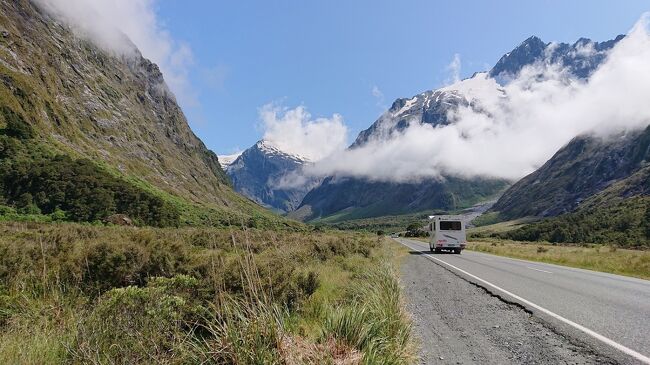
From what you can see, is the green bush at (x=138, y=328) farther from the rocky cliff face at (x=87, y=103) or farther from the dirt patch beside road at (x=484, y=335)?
the rocky cliff face at (x=87, y=103)

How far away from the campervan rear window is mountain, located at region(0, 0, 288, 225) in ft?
72.8

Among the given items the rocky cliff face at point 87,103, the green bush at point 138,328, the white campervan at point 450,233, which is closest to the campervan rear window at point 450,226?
the white campervan at point 450,233

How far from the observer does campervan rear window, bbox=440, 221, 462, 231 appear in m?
41.2

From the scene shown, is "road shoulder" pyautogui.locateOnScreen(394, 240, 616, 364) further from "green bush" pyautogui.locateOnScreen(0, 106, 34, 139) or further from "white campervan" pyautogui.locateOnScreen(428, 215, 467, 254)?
"green bush" pyautogui.locateOnScreen(0, 106, 34, 139)

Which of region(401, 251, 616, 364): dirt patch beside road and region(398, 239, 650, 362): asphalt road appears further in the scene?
region(398, 239, 650, 362): asphalt road

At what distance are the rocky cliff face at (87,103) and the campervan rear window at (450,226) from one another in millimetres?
77357

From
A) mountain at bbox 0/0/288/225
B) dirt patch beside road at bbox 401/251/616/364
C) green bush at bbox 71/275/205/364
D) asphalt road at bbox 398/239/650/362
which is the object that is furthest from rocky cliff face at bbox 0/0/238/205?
green bush at bbox 71/275/205/364

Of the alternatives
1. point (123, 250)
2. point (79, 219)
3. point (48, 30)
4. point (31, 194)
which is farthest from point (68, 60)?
point (123, 250)

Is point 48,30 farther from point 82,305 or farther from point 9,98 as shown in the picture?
point 82,305

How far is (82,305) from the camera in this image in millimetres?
7129

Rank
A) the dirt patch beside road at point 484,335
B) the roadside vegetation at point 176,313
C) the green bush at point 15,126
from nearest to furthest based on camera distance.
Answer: the roadside vegetation at point 176,313
the dirt patch beside road at point 484,335
the green bush at point 15,126

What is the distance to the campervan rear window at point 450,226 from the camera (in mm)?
41188

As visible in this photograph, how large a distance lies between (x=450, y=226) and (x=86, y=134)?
344ft

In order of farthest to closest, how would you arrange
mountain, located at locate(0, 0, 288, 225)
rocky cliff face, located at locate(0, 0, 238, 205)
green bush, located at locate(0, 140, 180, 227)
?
1. rocky cliff face, located at locate(0, 0, 238, 205)
2. mountain, located at locate(0, 0, 288, 225)
3. green bush, located at locate(0, 140, 180, 227)
